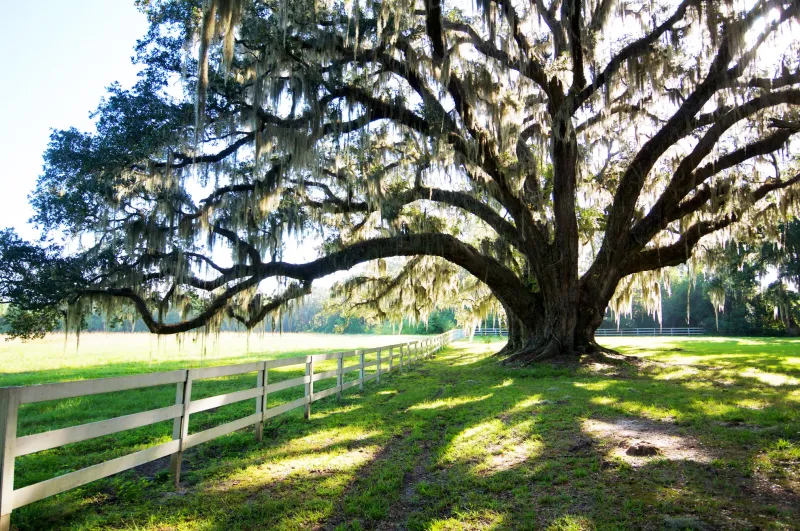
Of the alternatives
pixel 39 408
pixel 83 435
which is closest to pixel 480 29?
pixel 83 435

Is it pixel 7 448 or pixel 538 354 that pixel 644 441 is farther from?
pixel 538 354

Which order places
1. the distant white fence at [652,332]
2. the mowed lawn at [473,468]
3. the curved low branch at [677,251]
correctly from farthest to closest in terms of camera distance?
1. the distant white fence at [652,332]
2. the curved low branch at [677,251]
3. the mowed lawn at [473,468]

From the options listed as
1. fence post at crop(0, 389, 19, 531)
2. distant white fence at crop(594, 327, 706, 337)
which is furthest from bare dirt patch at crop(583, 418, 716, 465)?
distant white fence at crop(594, 327, 706, 337)

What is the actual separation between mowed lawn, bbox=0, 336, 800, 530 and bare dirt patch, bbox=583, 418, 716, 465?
22 mm

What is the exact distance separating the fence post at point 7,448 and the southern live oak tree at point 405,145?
6.24 metres

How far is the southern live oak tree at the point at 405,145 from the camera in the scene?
32.9ft

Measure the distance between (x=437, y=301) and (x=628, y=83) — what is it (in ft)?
39.6

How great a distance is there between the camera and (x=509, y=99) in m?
11.8

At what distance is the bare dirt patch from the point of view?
4.50 metres

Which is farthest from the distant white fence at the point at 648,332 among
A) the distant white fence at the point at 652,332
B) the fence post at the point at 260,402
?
the fence post at the point at 260,402

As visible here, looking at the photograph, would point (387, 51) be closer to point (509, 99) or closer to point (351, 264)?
point (509, 99)

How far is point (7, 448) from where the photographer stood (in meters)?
2.86

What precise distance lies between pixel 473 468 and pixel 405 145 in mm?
10514

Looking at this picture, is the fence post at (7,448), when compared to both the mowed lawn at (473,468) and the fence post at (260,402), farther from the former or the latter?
the fence post at (260,402)
